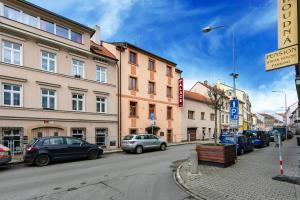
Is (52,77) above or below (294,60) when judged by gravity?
above

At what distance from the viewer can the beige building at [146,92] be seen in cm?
2612

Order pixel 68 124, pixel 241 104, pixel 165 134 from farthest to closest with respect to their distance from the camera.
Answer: pixel 241 104
pixel 165 134
pixel 68 124

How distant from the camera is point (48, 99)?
64.1ft

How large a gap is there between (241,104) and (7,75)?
56.4 metres

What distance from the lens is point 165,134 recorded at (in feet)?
103

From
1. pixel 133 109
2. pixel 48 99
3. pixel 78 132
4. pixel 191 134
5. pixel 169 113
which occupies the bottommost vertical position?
pixel 191 134

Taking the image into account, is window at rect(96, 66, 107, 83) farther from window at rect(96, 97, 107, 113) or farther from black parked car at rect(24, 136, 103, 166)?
black parked car at rect(24, 136, 103, 166)

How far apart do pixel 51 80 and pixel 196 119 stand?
24.8m

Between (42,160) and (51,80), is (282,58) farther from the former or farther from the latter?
→ (51,80)

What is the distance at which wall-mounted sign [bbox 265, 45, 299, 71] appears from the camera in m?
7.38

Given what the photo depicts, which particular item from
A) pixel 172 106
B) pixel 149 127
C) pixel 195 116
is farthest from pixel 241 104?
pixel 149 127

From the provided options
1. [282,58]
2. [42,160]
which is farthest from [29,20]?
[282,58]

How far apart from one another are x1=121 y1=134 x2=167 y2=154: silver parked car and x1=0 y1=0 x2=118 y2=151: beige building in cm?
387

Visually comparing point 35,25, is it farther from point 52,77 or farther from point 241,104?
point 241,104
